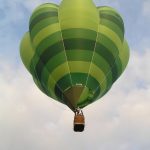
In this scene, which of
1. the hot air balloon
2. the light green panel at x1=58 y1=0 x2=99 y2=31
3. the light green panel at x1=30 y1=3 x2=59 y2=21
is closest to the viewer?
the hot air balloon

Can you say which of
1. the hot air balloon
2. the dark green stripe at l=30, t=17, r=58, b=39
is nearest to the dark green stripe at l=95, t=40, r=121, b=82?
the hot air balloon

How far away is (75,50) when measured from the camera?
125 ft

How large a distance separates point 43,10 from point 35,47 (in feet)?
6.42

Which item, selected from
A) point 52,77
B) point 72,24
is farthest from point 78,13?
point 52,77

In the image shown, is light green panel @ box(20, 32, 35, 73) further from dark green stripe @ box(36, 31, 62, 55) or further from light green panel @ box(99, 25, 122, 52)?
light green panel @ box(99, 25, 122, 52)

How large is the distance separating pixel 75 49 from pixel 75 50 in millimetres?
50

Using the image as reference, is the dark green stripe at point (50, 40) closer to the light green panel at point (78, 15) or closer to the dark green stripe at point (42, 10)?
the light green panel at point (78, 15)

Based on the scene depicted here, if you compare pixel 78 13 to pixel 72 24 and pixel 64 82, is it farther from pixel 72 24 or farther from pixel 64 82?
pixel 64 82

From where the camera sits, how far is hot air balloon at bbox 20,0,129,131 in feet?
124

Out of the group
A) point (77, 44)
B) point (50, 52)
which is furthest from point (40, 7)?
point (77, 44)

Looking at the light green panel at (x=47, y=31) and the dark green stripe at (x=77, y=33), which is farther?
the light green panel at (x=47, y=31)

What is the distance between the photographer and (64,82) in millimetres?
37938

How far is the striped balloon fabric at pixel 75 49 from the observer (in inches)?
1495

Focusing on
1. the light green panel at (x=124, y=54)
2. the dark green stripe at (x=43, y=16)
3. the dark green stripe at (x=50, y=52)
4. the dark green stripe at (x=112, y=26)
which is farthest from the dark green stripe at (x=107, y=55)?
the dark green stripe at (x=43, y=16)
